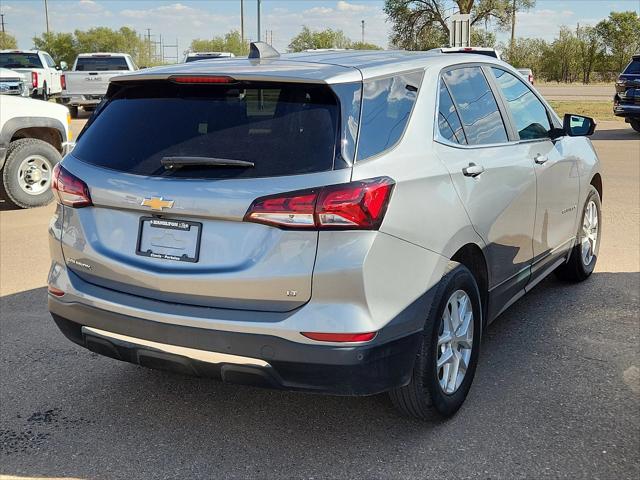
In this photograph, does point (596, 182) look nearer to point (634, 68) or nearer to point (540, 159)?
point (540, 159)

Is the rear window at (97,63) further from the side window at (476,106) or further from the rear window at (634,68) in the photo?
the side window at (476,106)

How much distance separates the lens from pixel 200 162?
300 centimetres

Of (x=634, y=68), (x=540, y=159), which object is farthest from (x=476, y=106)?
(x=634, y=68)

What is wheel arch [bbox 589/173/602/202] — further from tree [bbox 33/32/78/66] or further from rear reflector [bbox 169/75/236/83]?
tree [bbox 33/32/78/66]

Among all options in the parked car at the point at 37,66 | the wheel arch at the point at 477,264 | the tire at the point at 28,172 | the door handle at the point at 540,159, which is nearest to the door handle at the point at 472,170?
the wheel arch at the point at 477,264

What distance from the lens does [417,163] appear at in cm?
321

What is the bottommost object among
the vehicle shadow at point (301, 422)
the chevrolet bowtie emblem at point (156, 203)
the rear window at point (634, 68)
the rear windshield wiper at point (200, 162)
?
the vehicle shadow at point (301, 422)

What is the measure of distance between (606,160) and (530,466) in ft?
37.1

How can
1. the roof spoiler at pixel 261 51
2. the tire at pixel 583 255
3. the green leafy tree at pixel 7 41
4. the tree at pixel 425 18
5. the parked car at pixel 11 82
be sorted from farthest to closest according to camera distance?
the green leafy tree at pixel 7 41 < the tree at pixel 425 18 < the parked car at pixel 11 82 < the tire at pixel 583 255 < the roof spoiler at pixel 261 51

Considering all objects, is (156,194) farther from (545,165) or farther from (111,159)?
(545,165)

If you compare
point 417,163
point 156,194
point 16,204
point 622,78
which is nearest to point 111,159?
point 156,194

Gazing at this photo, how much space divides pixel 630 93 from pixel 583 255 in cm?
1358

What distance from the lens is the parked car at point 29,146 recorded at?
9008mm

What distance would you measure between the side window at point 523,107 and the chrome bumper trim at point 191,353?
242 centimetres
